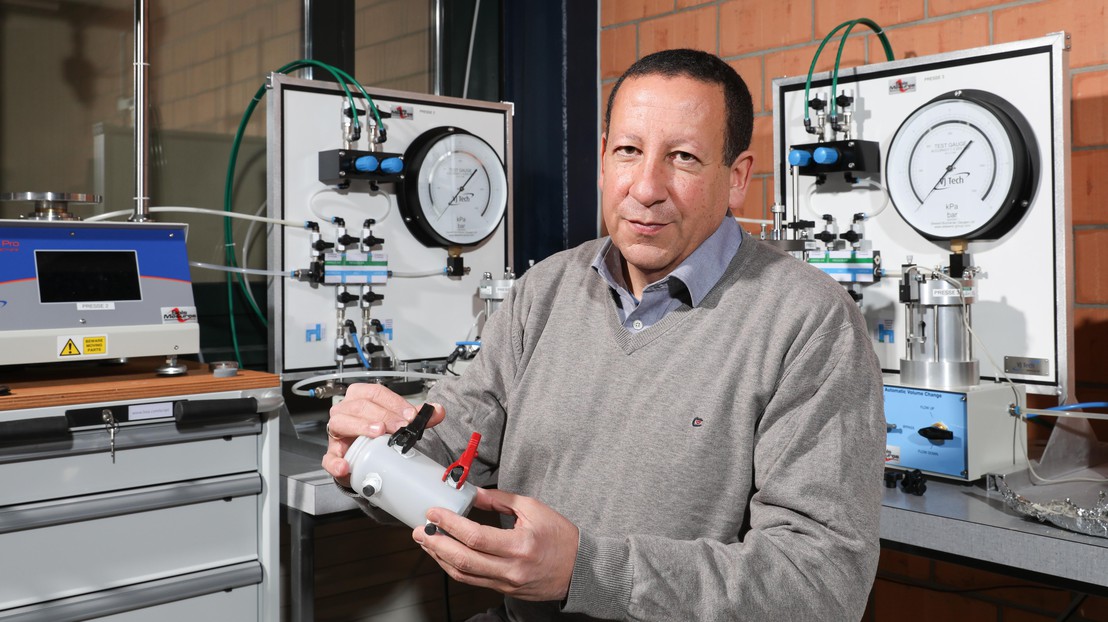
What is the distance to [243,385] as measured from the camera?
184cm

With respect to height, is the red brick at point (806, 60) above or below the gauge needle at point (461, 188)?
above

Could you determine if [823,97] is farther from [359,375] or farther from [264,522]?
[264,522]

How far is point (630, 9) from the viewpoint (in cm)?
320

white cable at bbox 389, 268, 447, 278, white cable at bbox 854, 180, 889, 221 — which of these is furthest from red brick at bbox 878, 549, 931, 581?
white cable at bbox 389, 268, 447, 278

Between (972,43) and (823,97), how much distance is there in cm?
51

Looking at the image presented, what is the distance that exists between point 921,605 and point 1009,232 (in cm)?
112

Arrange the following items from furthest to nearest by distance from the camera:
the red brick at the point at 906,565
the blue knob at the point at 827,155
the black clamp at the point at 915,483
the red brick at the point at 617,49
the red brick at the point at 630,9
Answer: the red brick at the point at 617,49 < the red brick at the point at 630,9 < the red brick at the point at 906,565 < the blue knob at the point at 827,155 < the black clamp at the point at 915,483

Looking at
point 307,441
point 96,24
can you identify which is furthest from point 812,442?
point 96,24

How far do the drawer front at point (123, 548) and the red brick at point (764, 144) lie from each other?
1711 mm

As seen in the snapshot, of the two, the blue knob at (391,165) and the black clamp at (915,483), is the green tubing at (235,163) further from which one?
the black clamp at (915,483)

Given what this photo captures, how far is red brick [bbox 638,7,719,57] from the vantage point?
9.66 feet

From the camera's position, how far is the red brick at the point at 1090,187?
7.06 feet

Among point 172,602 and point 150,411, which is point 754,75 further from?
point 172,602

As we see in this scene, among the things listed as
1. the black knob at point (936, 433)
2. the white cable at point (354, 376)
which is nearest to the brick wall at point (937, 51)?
the black knob at point (936, 433)
